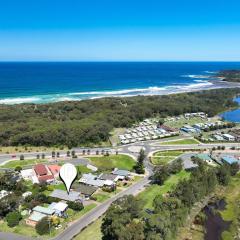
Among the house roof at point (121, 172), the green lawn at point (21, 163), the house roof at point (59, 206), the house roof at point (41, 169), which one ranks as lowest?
the green lawn at point (21, 163)

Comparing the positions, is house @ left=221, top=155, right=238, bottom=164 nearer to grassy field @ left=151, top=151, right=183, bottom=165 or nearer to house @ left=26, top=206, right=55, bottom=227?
grassy field @ left=151, top=151, right=183, bottom=165

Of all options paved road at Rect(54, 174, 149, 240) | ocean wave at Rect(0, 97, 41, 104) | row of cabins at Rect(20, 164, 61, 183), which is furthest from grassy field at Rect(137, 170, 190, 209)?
ocean wave at Rect(0, 97, 41, 104)

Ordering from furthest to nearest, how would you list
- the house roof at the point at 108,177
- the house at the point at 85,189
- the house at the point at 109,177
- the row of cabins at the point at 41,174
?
the house roof at the point at 108,177 → the house at the point at 109,177 → the row of cabins at the point at 41,174 → the house at the point at 85,189

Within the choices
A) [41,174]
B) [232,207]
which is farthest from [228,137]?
[41,174]

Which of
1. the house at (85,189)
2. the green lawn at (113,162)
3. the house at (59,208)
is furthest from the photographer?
the green lawn at (113,162)

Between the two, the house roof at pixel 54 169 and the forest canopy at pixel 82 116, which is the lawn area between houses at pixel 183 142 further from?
the house roof at pixel 54 169

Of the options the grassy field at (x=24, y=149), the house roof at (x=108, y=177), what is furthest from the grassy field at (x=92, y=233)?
the grassy field at (x=24, y=149)

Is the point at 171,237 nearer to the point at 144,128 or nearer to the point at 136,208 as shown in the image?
the point at 136,208

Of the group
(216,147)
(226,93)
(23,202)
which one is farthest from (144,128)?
(226,93)
